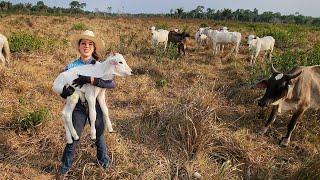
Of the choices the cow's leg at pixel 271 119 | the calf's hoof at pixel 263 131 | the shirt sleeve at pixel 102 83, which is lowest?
the calf's hoof at pixel 263 131

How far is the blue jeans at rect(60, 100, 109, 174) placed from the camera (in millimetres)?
4148

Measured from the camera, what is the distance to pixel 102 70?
13.2 ft

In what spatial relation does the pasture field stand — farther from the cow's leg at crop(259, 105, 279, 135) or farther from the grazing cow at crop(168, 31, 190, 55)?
the grazing cow at crop(168, 31, 190, 55)

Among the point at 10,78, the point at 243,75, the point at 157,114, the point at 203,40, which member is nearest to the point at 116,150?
the point at 157,114

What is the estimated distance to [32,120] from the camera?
5250 mm

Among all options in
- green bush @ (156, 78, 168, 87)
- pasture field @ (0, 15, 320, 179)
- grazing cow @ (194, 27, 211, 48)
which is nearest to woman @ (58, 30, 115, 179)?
pasture field @ (0, 15, 320, 179)

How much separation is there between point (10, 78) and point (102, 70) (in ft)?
12.1

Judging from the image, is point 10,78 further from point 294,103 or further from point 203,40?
point 203,40

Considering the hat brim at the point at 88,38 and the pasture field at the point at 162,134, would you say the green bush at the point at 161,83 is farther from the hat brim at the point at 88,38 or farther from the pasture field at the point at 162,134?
the hat brim at the point at 88,38

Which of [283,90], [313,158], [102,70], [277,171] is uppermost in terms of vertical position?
[102,70]

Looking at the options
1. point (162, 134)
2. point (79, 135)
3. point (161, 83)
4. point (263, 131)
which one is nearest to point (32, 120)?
point (79, 135)

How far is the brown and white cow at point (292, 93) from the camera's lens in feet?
18.3

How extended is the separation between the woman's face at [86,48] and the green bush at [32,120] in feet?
4.95

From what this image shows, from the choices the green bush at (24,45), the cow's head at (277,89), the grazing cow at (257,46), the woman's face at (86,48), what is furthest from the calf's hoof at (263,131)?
the green bush at (24,45)
